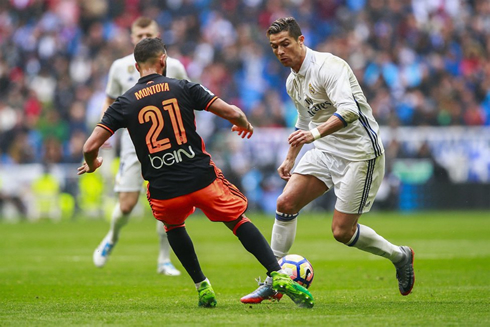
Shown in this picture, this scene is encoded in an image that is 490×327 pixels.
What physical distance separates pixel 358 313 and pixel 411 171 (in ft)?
56.5

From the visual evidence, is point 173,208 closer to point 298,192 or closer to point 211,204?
point 211,204

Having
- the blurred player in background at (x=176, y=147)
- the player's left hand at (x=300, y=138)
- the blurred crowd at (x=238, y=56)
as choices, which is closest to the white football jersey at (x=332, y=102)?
the player's left hand at (x=300, y=138)

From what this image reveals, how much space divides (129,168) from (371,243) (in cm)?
359

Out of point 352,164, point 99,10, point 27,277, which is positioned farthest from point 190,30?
point 352,164

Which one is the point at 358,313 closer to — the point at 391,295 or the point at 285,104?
the point at 391,295

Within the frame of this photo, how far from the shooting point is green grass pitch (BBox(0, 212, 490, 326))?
602cm

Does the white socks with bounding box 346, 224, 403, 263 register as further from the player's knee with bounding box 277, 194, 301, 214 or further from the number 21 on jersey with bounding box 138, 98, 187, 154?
the number 21 on jersey with bounding box 138, 98, 187, 154

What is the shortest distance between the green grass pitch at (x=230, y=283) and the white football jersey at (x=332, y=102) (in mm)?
1353

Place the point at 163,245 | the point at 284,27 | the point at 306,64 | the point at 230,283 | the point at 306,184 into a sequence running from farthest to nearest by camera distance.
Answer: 1. the point at 163,245
2. the point at 230,283
3. the point at 306,184
4. the point at 306,64
5. the point at 284,27

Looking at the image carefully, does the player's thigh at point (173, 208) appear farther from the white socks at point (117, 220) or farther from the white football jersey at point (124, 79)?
the white football jersey at point (124, 79)

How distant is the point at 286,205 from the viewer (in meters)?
7.52

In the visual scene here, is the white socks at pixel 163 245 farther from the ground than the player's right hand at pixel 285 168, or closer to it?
closer to it

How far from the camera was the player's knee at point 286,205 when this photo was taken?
7.51 m

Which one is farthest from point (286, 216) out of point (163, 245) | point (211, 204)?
point (163, 245)
